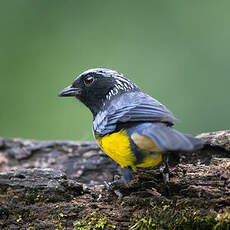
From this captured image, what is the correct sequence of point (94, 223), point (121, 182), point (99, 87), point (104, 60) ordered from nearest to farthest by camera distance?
point (94, 223) → point (121, 182) → point (99, 87) → point (104, 60)

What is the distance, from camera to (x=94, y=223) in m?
3.87

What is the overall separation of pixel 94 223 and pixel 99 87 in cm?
198

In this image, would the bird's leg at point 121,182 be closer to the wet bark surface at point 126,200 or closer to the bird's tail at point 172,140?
the wet bark surface at point 126,200

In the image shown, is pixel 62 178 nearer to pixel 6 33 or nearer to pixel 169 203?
pixel 169 203

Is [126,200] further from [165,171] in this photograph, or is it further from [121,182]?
[165,171]

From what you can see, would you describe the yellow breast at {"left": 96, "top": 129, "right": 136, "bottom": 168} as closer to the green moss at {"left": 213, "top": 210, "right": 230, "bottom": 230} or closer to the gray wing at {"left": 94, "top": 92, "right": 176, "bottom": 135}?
the gray wing at {"left": 94, "top": 92, "right": 176, "bottom": 135}

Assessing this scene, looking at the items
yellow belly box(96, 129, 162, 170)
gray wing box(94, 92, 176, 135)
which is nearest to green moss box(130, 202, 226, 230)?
yellow belly box(96, 129, 162, 170)

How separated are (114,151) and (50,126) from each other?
15.0 ft

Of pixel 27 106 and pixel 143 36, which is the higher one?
pixel 143 36

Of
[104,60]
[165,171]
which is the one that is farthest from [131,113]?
[104,60]

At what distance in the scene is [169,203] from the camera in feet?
12.4

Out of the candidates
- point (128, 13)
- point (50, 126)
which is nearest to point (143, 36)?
point (128, 13)

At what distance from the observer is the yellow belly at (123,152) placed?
409cm

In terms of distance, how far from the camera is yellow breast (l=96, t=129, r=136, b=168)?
4176mm
